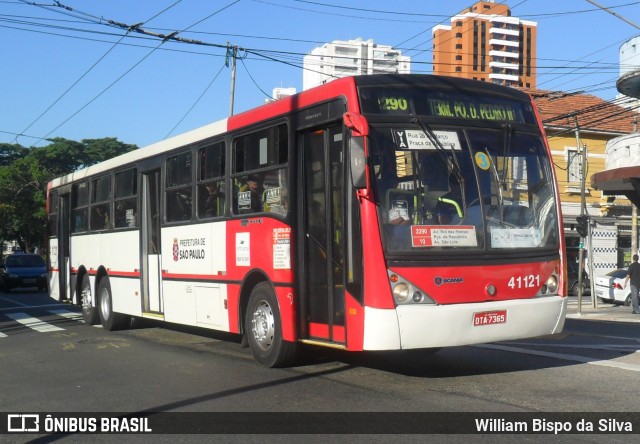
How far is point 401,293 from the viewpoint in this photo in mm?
7527

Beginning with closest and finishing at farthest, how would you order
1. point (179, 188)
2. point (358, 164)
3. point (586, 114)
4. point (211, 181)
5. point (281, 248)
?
1. point (358, 164)
2. point (281, 248)
3. point (211, 181)
4. point (179, 188)
5. point (586, 114)

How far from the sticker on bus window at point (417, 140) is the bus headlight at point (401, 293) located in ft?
4.64

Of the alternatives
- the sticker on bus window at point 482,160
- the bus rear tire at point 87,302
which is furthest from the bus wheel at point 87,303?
the sticker on bus window at point 482,160

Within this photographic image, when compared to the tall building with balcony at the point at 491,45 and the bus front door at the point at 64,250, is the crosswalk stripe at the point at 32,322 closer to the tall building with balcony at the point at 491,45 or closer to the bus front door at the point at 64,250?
the bus front door at the point at 64,250

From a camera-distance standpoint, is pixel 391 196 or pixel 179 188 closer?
pixel 391 196

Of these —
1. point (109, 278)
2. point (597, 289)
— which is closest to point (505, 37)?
point (597, 289)

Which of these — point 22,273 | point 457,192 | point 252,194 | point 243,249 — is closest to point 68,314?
point 243,249

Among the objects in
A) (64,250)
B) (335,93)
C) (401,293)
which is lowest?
(401,293)

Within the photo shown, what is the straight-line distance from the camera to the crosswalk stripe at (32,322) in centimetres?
1603

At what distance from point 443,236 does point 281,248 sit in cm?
216

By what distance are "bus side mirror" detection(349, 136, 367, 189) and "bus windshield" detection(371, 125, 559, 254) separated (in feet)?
0.74

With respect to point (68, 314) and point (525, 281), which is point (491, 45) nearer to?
point (68, 314)

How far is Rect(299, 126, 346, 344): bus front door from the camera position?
326 inches

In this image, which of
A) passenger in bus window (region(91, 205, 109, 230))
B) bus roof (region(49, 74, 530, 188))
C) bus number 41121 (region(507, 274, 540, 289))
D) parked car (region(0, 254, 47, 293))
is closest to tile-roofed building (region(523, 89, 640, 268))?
parked car (region(0, 254, 47, 293))
